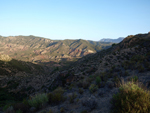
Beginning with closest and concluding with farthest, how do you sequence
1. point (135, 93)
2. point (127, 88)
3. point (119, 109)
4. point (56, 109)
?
1. point (119, 109)
2. point (135, 93)
3. point (127, 88)
4. point (56, 109)

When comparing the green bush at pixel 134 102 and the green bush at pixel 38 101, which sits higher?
the green bush at pixel 134 102

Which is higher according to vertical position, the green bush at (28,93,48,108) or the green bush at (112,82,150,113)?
the green bush at (112,82,150,113)

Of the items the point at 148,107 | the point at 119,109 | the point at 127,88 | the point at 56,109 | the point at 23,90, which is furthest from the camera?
the point at 23,90

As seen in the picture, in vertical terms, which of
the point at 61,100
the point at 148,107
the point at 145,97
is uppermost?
the point at 145,97

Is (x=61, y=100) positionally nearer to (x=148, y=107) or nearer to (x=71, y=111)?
(x=71, y=111)

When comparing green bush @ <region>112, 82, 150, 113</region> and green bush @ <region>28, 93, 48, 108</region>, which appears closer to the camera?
green bush @ <region>112, 82, 150, 113</region>

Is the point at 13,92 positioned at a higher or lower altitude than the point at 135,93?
lower

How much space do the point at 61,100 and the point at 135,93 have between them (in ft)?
13.6

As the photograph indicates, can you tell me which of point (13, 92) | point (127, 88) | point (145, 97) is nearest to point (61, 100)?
point (127, 88)

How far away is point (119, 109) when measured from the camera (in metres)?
3.43

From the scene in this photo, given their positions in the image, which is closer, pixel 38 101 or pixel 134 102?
pixel 134 102

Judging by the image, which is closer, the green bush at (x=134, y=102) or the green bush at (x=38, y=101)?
the green bush at (x=134, y=102)

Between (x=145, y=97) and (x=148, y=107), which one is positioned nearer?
(x=148, y=107)

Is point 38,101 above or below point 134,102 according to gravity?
below
